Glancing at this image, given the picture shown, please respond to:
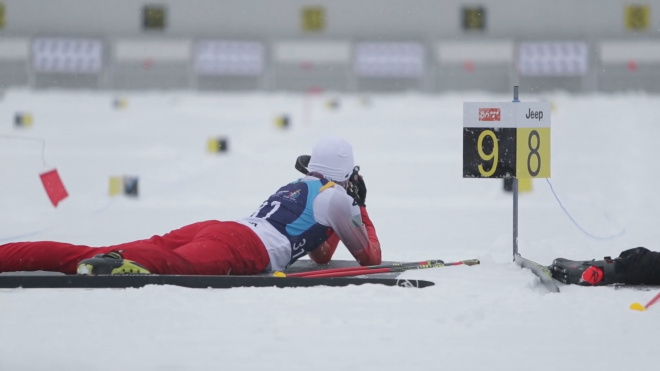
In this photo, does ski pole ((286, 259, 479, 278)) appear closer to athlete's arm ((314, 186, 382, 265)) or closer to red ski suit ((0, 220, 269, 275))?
athlete's arm ((314, 186, 382, 265))

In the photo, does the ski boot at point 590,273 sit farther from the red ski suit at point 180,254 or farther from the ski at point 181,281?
the red ski suit at point 180,254

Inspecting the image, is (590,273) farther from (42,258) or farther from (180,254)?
(42,258)

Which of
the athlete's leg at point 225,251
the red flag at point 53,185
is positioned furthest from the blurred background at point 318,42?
the athlete's leg at point 225,251

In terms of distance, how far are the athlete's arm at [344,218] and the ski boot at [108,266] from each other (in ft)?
3.10

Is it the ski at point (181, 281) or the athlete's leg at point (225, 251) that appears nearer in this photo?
the ski at point (181, 281)

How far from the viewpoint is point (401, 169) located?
442 inches

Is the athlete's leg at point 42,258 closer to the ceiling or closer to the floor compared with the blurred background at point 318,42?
closer to the floor

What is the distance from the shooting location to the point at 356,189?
17.8 feet

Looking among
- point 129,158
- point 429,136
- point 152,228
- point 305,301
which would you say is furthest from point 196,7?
point 305,301

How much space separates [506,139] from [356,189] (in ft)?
2.81

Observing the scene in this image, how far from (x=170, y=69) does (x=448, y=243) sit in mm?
20336

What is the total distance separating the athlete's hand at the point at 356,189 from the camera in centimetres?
538

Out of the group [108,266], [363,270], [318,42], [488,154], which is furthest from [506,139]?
[318,42]

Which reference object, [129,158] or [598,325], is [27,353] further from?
[129,158]
